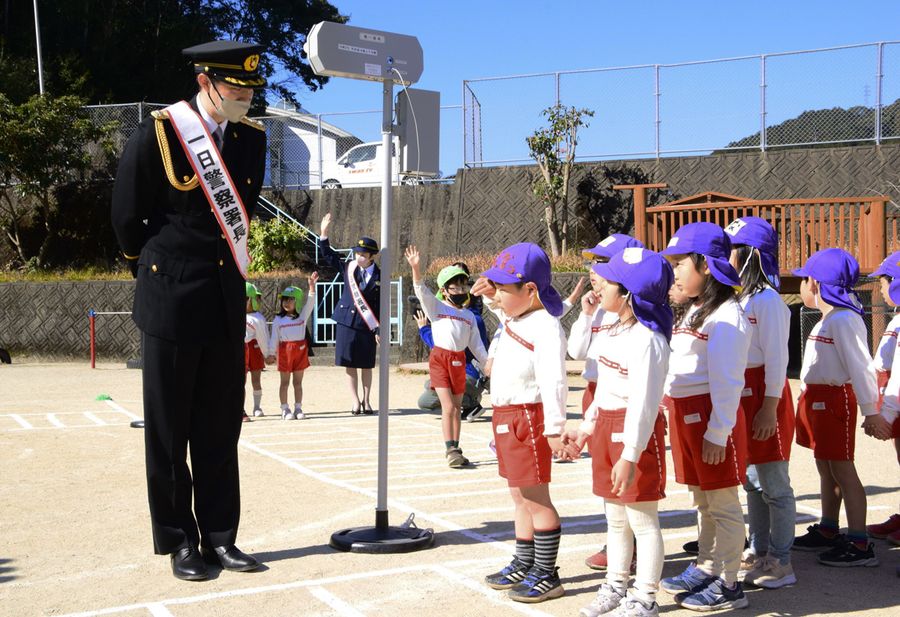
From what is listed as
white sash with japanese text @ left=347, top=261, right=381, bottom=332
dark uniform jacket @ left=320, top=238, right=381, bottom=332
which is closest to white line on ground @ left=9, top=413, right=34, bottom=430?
dark uniform jacket @ left=320, top=238, right=381, bottom=332

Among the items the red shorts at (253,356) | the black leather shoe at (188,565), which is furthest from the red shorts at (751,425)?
the red shorts at (253,356)

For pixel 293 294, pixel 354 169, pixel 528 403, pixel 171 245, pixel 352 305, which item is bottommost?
pixel 528 403

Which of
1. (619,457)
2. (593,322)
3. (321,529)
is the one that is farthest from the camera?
(593,322)

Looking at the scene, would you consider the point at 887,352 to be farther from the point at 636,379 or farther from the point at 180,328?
the point at 180,328

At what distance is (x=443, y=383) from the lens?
830cm

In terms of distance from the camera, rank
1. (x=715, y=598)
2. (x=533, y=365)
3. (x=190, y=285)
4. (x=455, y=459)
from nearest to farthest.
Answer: (x=715, y=598)
(x=533, y=365)
(x=190, y=285)
(x=455, y=459)

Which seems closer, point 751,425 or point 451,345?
point 751,425

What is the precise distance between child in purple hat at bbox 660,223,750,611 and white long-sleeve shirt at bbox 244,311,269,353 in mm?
7216

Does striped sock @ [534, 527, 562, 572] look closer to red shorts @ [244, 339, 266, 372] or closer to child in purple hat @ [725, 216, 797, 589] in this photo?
child in purple hat @ [725, 216, 797, 589]

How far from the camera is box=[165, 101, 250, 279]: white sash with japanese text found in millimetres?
5168

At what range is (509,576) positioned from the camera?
15.9 feet

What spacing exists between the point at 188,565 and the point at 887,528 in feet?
13.6

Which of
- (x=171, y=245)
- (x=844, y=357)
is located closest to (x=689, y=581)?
(x=844, y=357)

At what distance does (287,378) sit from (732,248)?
7.37m
